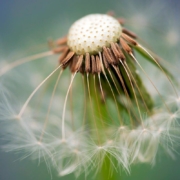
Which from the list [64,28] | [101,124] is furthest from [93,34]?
[64,28]

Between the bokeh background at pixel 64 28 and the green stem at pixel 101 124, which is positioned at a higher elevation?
the bokeh background at pixel 64 28

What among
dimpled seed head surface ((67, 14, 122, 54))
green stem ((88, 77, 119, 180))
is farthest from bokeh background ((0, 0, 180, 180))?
dimpled seed head surface ((67, 14, 122, 54))

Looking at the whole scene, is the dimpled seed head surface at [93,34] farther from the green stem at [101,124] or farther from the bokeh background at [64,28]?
the bokeh background at [64,28]

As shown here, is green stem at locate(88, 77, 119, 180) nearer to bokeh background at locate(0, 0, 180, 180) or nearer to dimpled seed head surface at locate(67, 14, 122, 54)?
dimpled seed head surface at locate(67, 14, 122, 54)

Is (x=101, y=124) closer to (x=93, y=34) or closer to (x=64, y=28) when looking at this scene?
(x=93, y=34)

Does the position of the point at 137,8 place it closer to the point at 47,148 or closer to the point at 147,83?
the point at 147,83

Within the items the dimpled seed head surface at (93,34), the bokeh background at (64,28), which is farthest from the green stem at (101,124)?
the bokeh background at (64,28)
